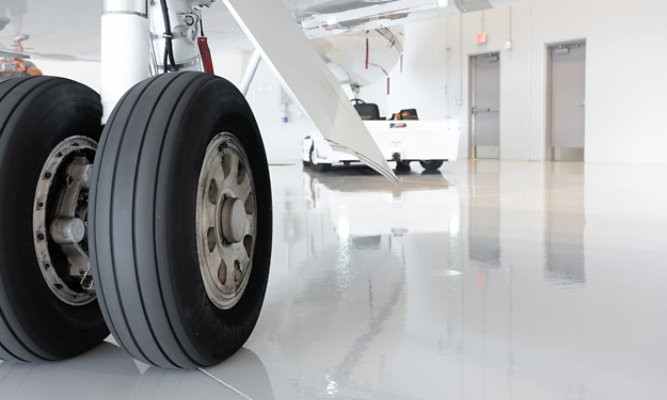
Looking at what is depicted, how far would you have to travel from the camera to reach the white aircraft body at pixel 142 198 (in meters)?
1.23

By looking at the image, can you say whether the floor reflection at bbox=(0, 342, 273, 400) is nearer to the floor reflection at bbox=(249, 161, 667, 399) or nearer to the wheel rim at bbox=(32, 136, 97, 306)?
the floor reflection at bbox=(249, 161, 667, 399)

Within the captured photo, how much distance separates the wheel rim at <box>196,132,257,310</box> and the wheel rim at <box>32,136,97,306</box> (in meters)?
0.33

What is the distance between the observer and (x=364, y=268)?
254 centimetres

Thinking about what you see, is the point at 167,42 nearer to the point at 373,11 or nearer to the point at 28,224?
the point at 28,224

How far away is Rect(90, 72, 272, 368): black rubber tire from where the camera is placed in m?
1.22

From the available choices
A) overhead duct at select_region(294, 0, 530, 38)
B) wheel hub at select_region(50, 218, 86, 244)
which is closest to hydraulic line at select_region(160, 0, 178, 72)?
wheel hub at select_region(50, 218, 86, 244)

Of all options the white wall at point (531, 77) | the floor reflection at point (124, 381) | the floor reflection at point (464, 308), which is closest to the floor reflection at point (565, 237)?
the floor reflection at point (464, 308)

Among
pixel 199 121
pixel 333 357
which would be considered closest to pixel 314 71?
pixel 199 121

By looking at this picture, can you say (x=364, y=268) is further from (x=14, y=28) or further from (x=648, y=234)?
(x=14, y=28)

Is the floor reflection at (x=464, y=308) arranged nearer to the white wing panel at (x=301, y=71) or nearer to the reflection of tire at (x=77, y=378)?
the reflection of tire at (x=77, y=378)

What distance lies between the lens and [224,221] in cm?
148

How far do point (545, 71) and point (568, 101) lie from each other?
0.81 m

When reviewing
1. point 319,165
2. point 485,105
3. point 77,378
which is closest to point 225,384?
point 77,378

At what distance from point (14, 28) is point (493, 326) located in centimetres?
329
